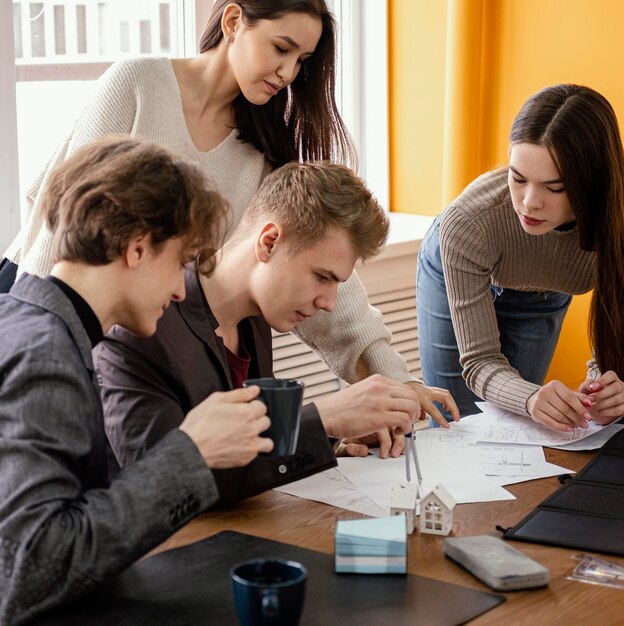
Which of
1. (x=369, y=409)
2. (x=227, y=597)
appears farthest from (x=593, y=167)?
(x=227, y=597)

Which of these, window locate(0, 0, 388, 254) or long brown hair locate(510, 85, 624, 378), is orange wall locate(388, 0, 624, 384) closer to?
window locate(0, 0, 388, 254)

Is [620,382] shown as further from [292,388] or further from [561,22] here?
[561,22]

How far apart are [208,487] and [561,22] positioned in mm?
2971

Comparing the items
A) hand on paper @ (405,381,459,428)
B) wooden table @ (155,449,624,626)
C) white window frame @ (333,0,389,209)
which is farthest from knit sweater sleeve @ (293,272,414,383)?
white window frame @ (333,0,389,209)

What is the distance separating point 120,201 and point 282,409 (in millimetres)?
340

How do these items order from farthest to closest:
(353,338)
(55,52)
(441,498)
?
(55,52) < (353,338) < (441,498)

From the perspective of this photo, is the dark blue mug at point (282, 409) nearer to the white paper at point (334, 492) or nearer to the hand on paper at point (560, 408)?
the white paper at point (334, 492)

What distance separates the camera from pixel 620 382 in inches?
86.8

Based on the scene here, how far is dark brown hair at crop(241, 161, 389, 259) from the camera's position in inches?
73.1

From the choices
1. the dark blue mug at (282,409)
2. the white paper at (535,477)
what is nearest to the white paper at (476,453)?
the white paper at (535,477)

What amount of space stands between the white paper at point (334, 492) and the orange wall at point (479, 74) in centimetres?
229

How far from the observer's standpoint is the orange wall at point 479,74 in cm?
376

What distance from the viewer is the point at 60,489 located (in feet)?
4.07

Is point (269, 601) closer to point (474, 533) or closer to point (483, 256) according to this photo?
point (474, 533)
